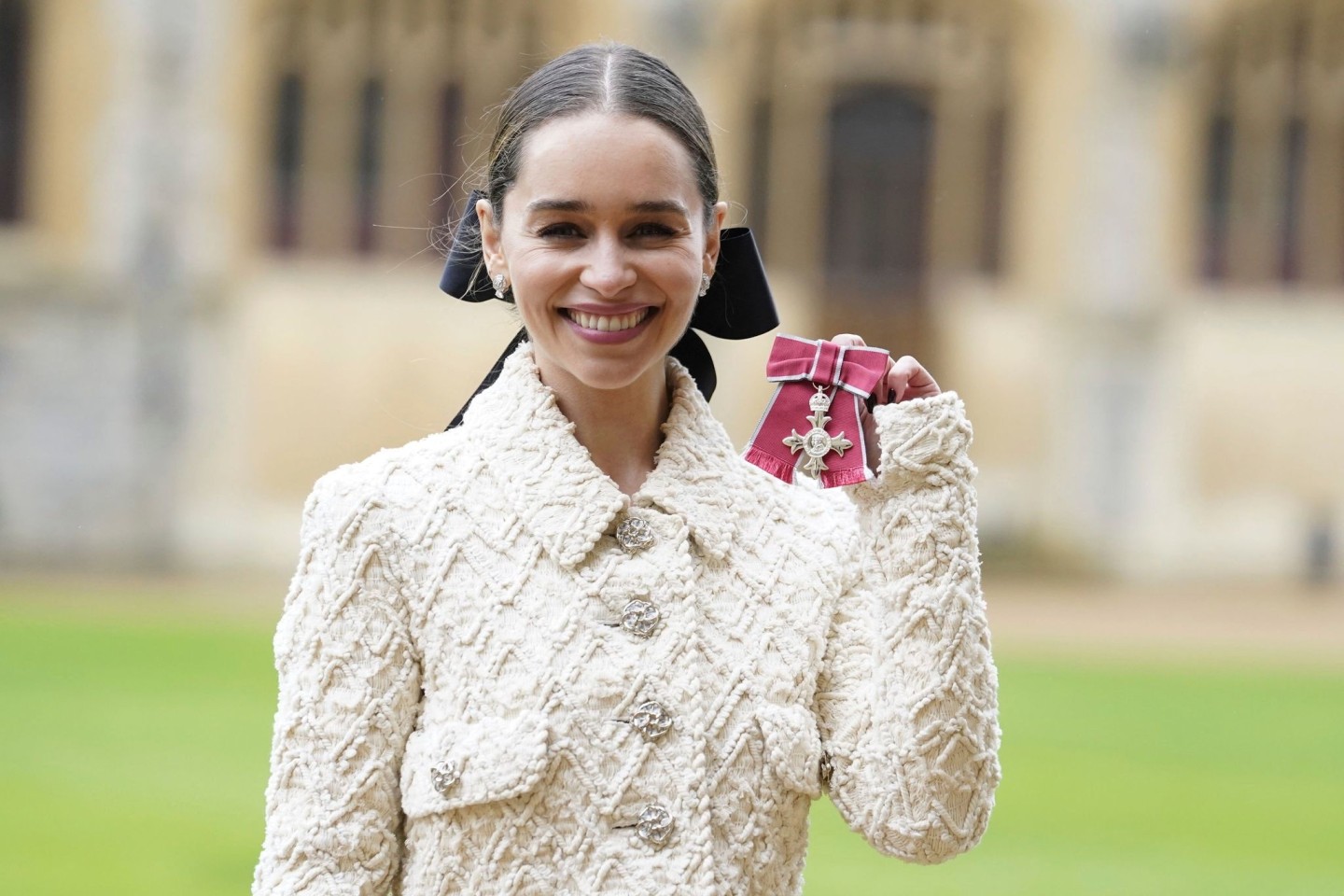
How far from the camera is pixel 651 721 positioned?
2.09m

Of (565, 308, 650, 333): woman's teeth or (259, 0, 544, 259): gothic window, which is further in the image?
(259, 0, 544, 259): gothic window

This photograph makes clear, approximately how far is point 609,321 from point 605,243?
84 mm

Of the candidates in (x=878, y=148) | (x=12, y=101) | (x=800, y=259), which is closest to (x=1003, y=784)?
(x=800, y=259)

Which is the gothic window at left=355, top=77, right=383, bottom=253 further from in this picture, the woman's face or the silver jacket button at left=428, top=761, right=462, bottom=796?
the silver jacket button at left=428, top=761, right=462, bottom=796

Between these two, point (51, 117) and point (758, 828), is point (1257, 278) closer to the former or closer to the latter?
point (51, 117)

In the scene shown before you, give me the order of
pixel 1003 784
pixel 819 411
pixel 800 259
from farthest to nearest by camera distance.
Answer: pixel 800 259 → pixel 1003 784 → pixel 819 411

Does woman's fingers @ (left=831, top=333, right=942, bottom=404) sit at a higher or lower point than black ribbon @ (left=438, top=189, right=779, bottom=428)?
lower

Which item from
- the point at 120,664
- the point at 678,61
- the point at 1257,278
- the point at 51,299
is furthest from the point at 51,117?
the point at 1257,278

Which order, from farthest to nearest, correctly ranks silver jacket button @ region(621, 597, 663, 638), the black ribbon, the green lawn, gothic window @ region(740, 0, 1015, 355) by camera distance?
gothic window @ region(740, 0, 1015, 355)
the green lawn
the black ribbon
silver jacket button @ region(621, 597, 663, 638)

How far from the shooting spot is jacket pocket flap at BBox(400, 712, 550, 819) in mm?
2037

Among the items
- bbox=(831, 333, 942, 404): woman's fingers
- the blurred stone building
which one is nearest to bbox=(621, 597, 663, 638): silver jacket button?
bbox=(831, 333, 942, 404): woman's fingers

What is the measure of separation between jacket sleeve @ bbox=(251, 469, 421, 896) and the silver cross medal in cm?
47

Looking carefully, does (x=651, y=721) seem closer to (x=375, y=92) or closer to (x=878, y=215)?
(x=375, y=92)

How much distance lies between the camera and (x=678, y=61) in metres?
16.0
